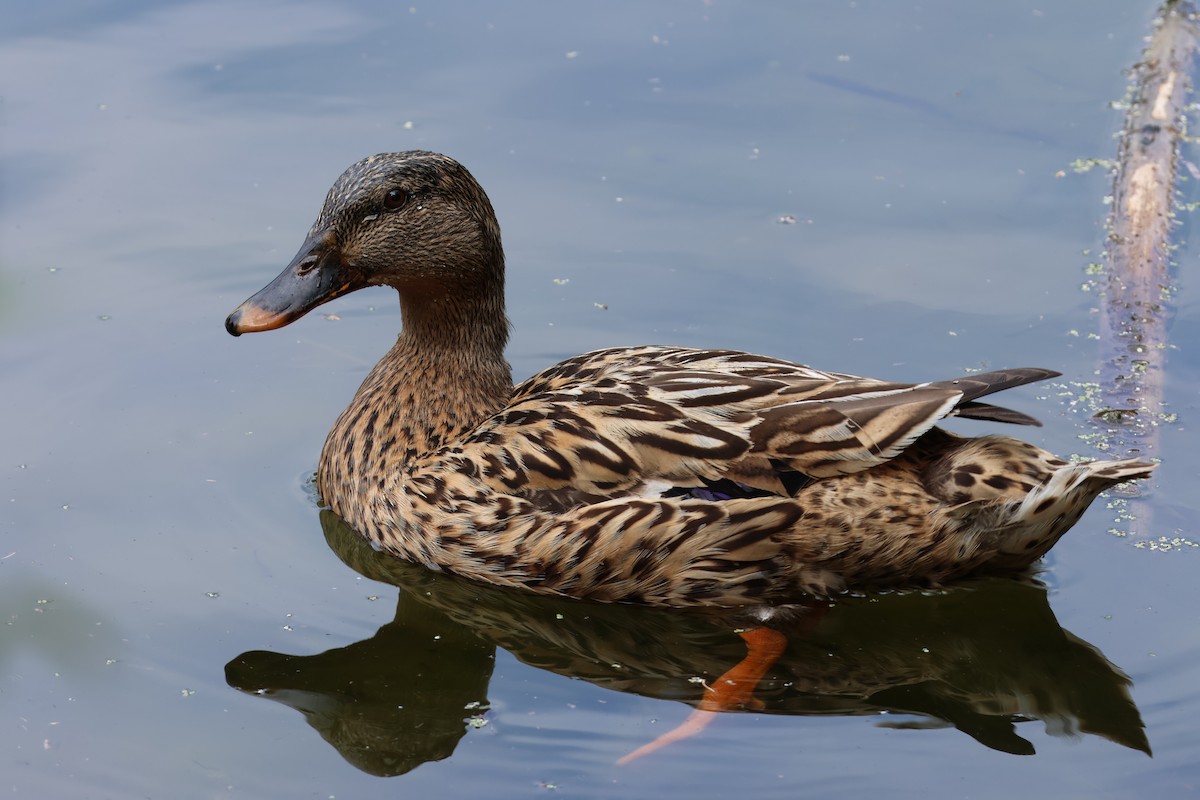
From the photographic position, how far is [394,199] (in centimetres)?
715

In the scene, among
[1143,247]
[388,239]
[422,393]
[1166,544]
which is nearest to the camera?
[1166,544]

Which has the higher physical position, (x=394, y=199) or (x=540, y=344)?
(x=394, y=199)

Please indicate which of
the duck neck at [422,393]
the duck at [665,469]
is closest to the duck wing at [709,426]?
the duck at [665,469]

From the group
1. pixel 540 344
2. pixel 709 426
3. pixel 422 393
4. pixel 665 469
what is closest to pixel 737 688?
pixel 665 469

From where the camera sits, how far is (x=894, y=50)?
11.2 metres

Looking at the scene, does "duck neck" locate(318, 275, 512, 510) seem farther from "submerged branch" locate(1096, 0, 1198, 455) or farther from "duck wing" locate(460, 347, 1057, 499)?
"submerged branch" locate(1096, 0, 1198, 455)

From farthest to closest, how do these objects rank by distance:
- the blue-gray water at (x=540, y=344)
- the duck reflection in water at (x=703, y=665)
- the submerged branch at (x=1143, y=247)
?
the submerged branch at (x=1143, y=247), the duck reflection in water at (x=703, y=665), the blue-gray water at (x=540, y=344)

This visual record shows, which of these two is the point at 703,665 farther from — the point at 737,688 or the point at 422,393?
the point at 422,393

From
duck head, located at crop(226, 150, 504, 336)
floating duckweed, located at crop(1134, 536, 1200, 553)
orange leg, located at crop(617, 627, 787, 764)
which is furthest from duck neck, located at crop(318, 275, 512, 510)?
floating duckweed, located at crop(1134, 536, 1200, 553)

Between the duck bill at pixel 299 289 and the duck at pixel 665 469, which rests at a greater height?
the duck bill at pixel 299 289

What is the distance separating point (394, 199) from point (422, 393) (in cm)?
87

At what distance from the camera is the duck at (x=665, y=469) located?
643cm

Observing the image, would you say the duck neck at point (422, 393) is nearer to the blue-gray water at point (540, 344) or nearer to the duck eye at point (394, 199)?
the blue-gray water at point (540, 344)

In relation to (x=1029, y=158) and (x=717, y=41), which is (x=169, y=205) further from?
(x=1029, y=158)
